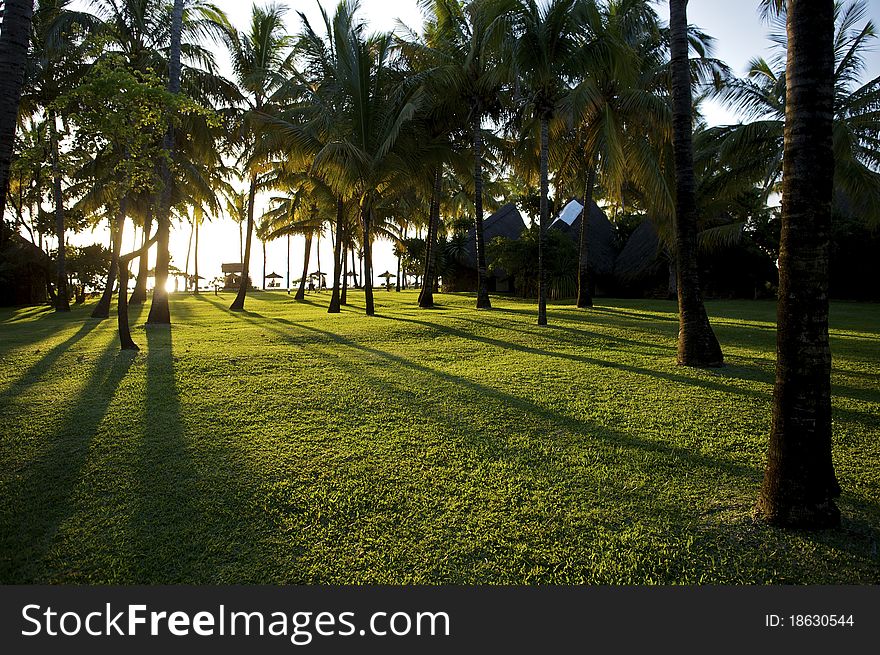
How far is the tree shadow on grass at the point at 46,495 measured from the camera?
242cm

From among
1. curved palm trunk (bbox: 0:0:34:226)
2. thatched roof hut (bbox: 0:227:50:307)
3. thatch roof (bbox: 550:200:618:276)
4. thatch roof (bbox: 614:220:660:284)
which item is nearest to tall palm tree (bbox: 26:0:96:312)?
thatched roof hut (bbox: 0:227:50:307)

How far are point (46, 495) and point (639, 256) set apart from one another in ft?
81.7

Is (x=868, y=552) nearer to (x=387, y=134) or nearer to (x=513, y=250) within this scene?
(x=387, y=134)

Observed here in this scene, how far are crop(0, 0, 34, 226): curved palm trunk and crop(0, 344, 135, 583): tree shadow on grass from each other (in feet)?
6.11

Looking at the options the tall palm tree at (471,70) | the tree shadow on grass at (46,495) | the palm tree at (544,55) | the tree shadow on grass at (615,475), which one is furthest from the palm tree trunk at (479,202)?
the tree shadow on grass at (46,495)

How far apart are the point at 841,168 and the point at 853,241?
8.79m

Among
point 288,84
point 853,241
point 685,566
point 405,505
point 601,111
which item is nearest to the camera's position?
point 685,566

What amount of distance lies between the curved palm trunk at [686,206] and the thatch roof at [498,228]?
21.7 meters

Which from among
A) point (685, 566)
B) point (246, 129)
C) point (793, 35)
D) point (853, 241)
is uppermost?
point (246, 129)

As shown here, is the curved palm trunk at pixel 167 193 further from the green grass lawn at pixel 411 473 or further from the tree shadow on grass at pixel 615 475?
the tree shadow on grass at pixel 615 475

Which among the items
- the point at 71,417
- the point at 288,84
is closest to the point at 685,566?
the point at 71,417

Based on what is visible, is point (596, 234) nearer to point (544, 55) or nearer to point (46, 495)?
point (544, 55)

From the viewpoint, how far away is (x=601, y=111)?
12430 mm

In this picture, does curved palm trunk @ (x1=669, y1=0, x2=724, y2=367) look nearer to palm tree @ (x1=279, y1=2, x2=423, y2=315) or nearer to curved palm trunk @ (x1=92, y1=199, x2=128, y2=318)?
palm tree @ (x1=279, y1=2, x2=423, y2=315)
